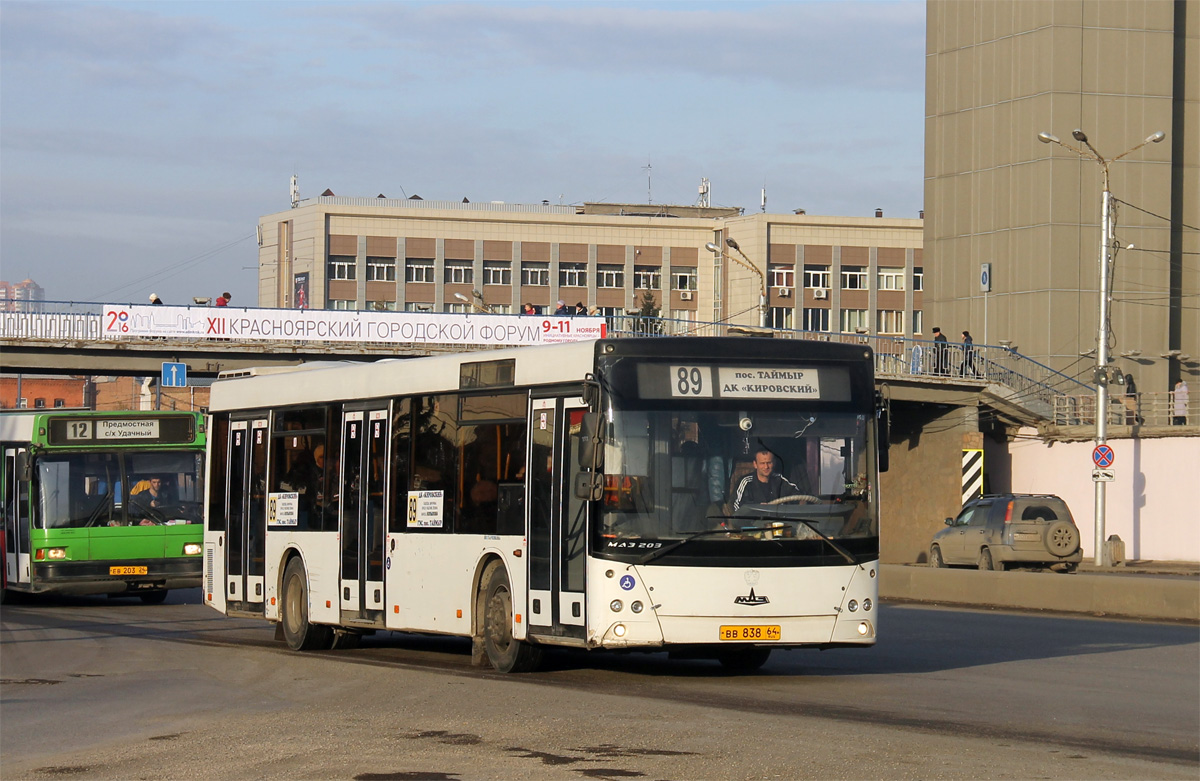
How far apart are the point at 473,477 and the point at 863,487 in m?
3.64

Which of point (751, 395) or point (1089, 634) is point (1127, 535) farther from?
point (751, 395)

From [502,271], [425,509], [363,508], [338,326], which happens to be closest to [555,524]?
[425,509]

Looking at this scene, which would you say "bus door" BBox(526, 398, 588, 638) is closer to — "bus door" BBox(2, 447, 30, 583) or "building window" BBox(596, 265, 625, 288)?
"bus door" BBox(2, 447, 30, 583)

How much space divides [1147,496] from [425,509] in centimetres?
3322

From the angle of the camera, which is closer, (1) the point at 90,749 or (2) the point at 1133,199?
(1) the point at 90,749

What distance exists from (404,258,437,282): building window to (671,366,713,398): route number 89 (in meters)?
107

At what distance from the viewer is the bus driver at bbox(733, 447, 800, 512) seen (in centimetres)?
1321

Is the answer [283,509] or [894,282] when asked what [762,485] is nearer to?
[283,509]

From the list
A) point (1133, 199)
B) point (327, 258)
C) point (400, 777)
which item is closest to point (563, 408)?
point (400, 777)

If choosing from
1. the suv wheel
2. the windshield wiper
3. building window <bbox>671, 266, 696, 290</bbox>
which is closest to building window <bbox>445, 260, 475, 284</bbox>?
building window <bbox>671, 266, 696, 290</bbox>

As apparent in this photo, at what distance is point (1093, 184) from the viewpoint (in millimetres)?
56750

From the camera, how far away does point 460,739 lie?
33.4 ft

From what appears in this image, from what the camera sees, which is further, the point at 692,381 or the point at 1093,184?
the point at 1093,184

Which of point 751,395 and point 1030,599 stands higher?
point 751,395
